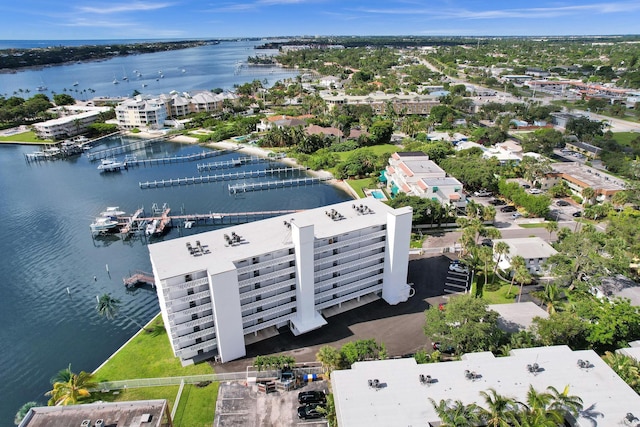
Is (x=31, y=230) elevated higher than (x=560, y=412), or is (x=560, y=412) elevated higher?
(x=560, y=412)

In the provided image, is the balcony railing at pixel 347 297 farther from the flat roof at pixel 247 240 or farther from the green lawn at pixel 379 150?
the green lawn at pixel 379 150

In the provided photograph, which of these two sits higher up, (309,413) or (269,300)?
(269,300)

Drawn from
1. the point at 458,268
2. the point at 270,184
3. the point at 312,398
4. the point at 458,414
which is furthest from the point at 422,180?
the point at 458,414

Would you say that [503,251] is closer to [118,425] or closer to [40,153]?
[118,425]

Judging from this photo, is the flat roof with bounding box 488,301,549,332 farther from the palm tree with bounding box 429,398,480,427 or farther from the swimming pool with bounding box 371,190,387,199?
the swimming pool with bounding box 371,190,387,199

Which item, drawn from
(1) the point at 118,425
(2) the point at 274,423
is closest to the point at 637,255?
(2) the point at 274,423

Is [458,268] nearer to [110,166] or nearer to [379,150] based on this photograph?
[379,150]

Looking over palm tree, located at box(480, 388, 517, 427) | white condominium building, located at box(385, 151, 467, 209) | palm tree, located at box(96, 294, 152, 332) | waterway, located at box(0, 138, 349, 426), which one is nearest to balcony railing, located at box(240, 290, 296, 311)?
palm tree, located at box(96, 294, 152, 332)
